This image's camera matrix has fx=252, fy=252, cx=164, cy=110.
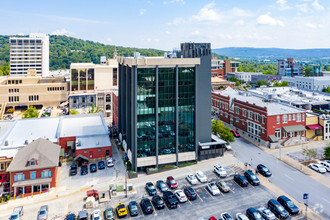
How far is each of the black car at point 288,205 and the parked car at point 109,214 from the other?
25.9m

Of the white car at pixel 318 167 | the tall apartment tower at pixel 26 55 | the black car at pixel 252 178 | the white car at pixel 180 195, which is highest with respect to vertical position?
the tall apartment tower at pixel 26 55

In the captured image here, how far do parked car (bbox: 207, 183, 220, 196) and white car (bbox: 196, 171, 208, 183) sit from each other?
2529 mm

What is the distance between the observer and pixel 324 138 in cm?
7056

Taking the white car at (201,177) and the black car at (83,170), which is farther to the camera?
the black car at (83,170)

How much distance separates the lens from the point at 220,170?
5069 cm

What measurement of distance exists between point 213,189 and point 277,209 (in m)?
10.7

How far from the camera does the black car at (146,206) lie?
3822 centimetres

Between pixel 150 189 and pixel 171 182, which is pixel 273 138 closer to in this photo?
pixel 171 182

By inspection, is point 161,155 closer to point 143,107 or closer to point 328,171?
point 143,107

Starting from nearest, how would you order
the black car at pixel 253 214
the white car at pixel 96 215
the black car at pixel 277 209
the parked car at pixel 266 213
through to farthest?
the black car at pixel 253 214 < the parked car at pixel 266 213 < the black car at pixel 277 209 < the white car at pixel 96 215

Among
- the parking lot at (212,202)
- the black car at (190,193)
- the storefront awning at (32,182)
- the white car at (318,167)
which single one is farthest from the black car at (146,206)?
the white car at (318,167)

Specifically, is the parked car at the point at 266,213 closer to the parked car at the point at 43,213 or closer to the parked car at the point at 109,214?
the parked car at the point at 109,214

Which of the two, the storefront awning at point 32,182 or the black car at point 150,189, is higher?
the storefront awning at point 32,182

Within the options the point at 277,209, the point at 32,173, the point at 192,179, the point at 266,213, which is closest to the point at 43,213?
the point at 32,173
